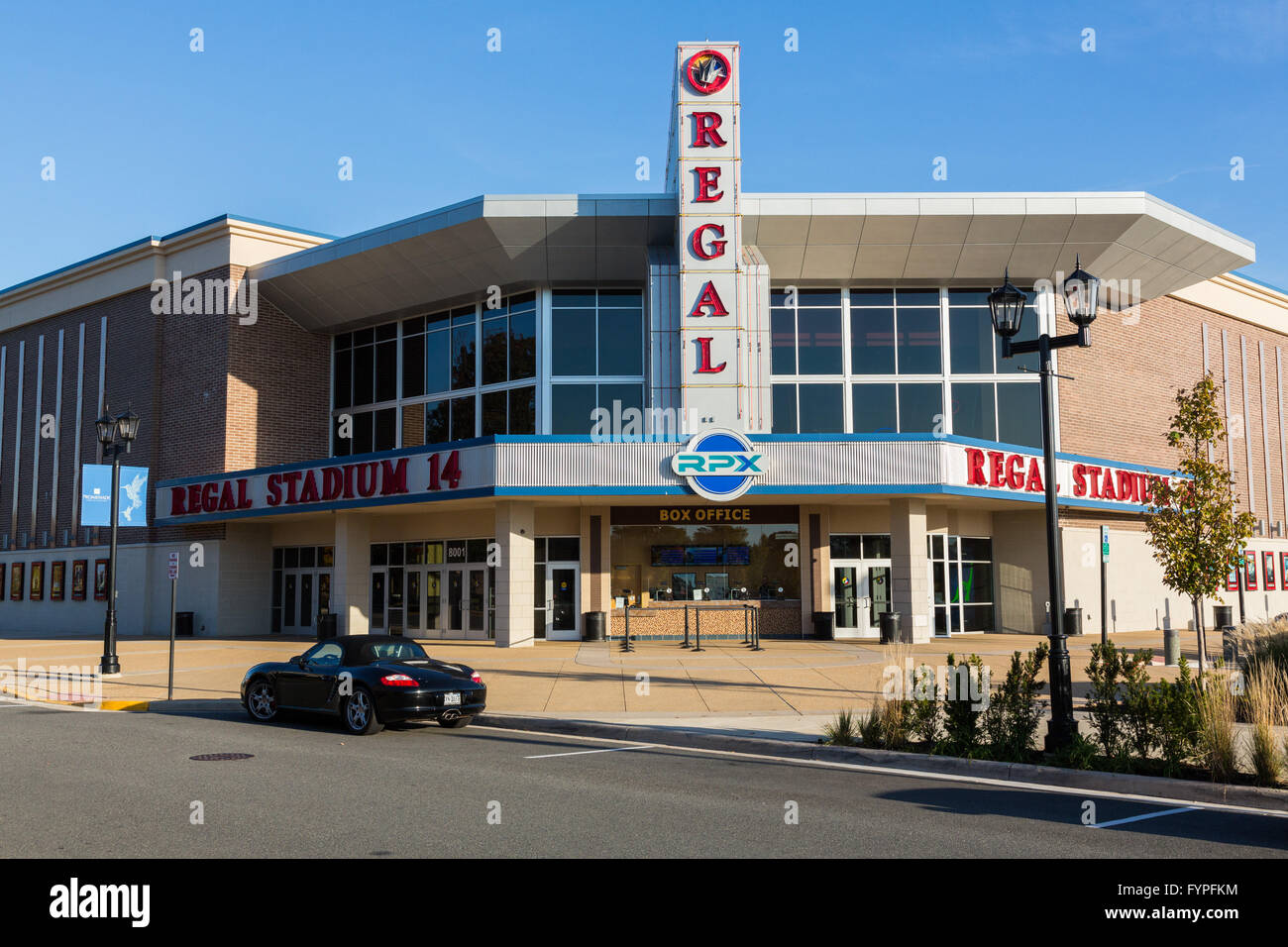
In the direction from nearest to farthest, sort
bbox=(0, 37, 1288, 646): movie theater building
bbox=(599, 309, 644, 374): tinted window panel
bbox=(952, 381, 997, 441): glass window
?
1. bbox=(0, 37, 1288, 646): movie theater building
2. bbox=(599, 309, 644, 374): tinted window panel
3. bbox=(952, 381, 997, 441): glass window

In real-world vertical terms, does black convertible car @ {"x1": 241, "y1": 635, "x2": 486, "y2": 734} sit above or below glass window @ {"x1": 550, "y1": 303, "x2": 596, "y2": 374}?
below

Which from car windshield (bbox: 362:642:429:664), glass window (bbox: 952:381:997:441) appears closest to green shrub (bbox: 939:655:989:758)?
car windshield (bbox: 362:642:429:664)

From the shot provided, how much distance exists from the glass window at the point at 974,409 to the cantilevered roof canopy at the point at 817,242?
336 cm

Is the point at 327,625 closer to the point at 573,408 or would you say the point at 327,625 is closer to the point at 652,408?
the point at 573,408

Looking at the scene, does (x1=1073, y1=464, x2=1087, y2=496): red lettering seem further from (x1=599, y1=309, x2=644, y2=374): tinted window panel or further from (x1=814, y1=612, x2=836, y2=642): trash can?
(x1=599, y1=309, x2=644, y2=374): tinted window panel

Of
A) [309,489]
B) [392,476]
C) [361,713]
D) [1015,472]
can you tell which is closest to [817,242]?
[1015,472]

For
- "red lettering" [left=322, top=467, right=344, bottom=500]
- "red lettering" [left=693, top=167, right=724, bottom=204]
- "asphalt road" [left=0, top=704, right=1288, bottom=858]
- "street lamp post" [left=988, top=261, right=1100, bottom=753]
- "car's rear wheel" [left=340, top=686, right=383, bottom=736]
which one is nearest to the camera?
"asphalt road" [left=0, top=704, right=1288, bottom=858]

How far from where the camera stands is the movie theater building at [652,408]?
92.5 feet

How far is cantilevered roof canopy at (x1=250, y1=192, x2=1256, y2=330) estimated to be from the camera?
2969cm

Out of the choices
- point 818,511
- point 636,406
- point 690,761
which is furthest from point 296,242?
point 690,761

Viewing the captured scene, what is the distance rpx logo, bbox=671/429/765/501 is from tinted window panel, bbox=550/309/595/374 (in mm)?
6087

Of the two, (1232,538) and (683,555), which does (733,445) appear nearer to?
(683,555)

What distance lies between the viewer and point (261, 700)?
48.6 feet

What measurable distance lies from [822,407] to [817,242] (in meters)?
5.05
